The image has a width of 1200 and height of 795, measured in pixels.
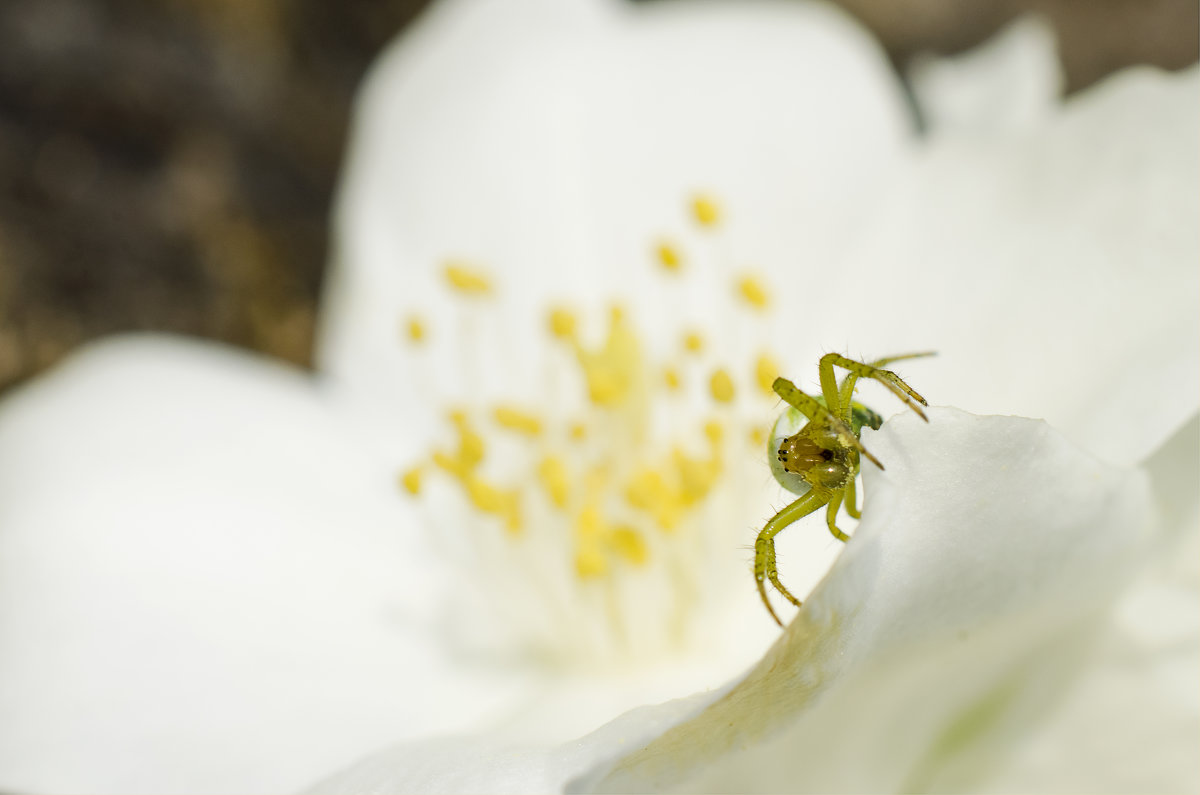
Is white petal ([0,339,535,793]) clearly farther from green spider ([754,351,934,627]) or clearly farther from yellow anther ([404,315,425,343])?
green spider ([754,351,934,627])

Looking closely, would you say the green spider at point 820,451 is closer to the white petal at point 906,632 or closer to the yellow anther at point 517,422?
the white petal at point 906,632

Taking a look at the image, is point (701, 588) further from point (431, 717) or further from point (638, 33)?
point (638, 33)

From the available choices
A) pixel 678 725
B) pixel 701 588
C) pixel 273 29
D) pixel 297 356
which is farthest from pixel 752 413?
pixel 273 29

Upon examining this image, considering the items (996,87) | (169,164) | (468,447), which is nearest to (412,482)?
(468,447)

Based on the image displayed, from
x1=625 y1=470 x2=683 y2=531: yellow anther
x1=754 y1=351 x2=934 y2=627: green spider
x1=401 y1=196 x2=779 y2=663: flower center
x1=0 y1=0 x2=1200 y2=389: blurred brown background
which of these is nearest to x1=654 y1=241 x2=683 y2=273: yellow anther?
x1=401 y1=196 x2=779 y2=663: flower center

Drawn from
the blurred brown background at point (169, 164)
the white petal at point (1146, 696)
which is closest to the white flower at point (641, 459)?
the white petal at point (1146, 696)

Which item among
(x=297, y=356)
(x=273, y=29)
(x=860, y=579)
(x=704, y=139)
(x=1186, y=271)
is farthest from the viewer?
(x=273, y=29)
